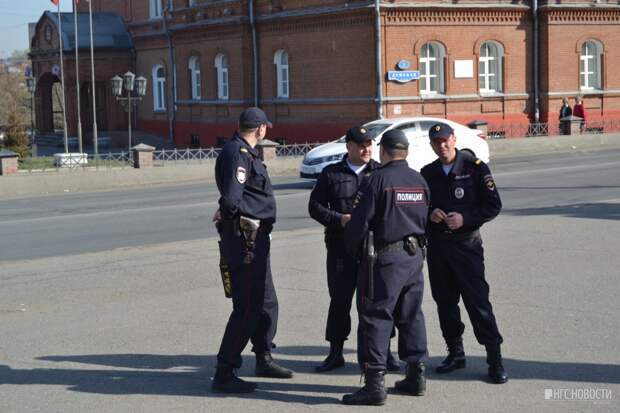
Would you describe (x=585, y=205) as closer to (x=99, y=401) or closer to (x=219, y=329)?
(x=219, y=329)

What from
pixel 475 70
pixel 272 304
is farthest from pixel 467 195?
pixel 475 70

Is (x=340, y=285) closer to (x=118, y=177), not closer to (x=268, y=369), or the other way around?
(x=268, y=369)

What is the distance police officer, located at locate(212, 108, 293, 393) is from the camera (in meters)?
6.89

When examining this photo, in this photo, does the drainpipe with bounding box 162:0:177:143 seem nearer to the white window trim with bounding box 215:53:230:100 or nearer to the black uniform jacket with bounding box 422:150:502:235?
the white window trim with bounding box 215:53:230:100

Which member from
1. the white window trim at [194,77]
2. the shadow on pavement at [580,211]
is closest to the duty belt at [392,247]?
the shadow on pavement at [580,211]

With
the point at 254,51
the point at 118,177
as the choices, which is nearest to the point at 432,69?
the point at 254,51

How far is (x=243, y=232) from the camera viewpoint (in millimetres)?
6969

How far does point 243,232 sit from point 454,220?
1481 millimetres

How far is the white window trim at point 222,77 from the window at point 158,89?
19.4 ft

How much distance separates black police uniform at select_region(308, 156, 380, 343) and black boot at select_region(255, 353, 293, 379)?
1.40 feet

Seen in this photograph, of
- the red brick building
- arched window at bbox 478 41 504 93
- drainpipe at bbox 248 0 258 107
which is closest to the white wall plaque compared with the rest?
the red brick building

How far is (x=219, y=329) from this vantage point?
8773 mm

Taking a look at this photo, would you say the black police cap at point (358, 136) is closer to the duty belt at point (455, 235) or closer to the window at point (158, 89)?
the duty belt at point (455, 235)

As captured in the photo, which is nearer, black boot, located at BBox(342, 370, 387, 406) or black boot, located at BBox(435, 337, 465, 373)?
black boot, located at BBox(342, 370, 387, 406)
